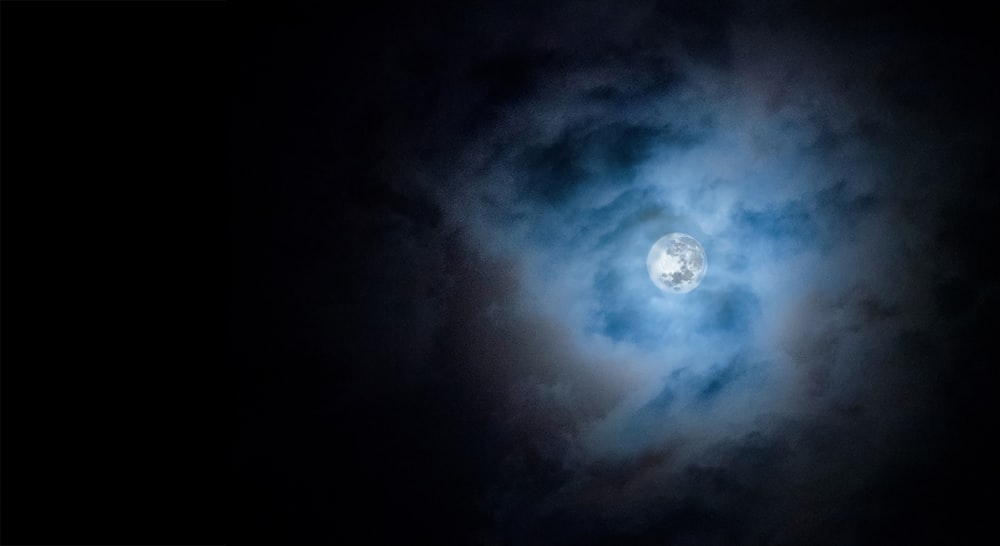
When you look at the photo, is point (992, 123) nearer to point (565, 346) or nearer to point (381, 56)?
point (565, 346)

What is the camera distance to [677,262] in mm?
5344

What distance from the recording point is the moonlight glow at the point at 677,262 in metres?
5.34

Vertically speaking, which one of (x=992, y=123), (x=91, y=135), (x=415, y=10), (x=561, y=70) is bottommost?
(x=91, y=135)

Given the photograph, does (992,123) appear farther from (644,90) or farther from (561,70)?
(561,70)

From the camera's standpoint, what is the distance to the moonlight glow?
5344 millimetres

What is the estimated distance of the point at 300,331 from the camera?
5750 millimetres

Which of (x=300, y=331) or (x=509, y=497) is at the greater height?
(x=300, y=331)

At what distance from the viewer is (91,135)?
2379 mm

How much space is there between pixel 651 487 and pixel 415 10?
5333 mm

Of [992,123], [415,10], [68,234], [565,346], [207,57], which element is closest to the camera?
[68,234]

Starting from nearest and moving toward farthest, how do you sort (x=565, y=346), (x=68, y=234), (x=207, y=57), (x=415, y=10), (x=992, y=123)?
(x=68, y=234) → (x=207, y=57) → (x=415, y=10) → (x=992, y=123) → (x=565, y=346)

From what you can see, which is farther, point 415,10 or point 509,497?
point 509,497

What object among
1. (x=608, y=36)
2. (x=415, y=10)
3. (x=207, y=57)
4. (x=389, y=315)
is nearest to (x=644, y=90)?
(x=608, y=36)

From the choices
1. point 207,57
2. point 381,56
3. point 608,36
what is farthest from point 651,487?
point 207,57
